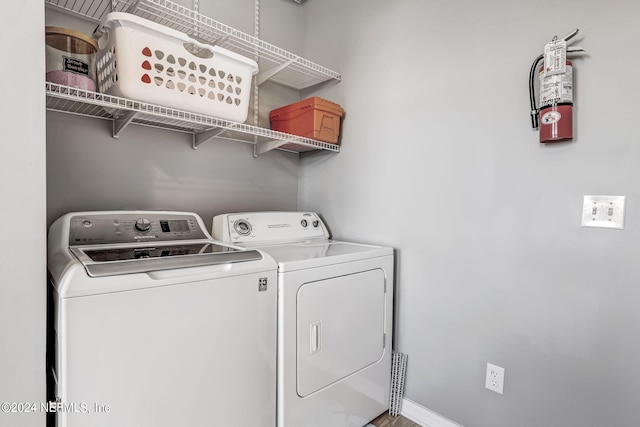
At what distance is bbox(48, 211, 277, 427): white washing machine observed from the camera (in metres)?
0.90

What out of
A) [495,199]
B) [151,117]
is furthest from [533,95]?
[151,117]

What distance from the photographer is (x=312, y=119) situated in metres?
1.96

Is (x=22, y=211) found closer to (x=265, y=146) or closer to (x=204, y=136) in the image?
(x=204, y=136)

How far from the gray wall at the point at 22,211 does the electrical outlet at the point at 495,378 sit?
1.69m

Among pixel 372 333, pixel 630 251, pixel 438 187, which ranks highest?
pixel 438 187

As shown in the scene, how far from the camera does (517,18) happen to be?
144cm

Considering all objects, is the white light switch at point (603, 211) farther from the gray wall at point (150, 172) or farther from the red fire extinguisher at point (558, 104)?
the gray wall at point (150, 172)

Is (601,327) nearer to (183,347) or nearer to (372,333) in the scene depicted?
(372,333)

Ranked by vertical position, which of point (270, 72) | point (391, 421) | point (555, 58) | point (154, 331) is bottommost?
point (391, 421)

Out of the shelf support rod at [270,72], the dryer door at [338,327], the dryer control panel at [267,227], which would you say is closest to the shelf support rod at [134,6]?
the shelf support rod at [270,72]

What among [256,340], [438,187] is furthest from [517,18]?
[256,340]

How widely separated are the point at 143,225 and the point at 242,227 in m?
0.49

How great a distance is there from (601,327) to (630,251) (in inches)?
12.2

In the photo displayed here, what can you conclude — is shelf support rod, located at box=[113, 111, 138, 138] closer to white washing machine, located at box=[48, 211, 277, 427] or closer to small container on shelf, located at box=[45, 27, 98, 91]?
small container on shelf, located at box=[45, 27, 98, 91]
